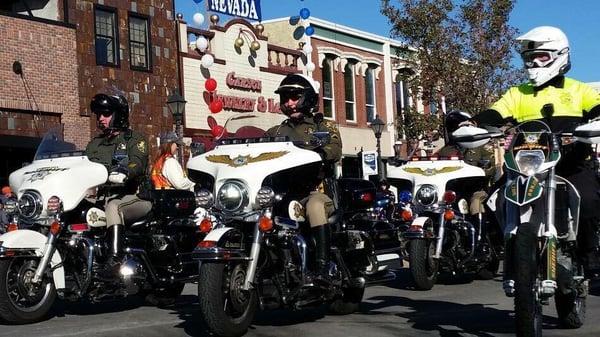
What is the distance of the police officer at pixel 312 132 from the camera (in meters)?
7.34

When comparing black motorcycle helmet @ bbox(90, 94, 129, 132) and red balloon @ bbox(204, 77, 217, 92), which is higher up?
red balloon @ bbox(204, 77, 217, 92)

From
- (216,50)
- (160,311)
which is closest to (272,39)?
(216,50)

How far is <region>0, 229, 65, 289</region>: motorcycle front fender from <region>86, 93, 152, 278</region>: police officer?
435mm

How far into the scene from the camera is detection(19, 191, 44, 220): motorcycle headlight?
7957 mm

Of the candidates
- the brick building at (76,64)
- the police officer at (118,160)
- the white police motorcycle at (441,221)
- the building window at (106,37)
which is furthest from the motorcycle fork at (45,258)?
the building window at (106,37)

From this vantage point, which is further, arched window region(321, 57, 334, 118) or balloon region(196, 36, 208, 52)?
arched window region(321, 57, 334, 118)

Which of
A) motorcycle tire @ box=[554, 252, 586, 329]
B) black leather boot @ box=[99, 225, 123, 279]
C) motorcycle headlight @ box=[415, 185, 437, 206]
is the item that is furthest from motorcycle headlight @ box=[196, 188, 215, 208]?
motorcycle headlight @ box=[415, 185, 437, 206]

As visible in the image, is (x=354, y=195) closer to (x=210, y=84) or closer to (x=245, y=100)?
(x=210, y=84)

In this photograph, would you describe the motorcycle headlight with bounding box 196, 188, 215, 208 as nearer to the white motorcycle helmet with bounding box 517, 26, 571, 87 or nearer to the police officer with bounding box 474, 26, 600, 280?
the police officer with bounding box 474, 26, 600, 280

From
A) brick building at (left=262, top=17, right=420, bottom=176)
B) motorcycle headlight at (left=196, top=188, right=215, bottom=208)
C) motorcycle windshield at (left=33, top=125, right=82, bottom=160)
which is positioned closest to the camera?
motorcycle headlight at (left=196, top=188, right=215, bottom=208)

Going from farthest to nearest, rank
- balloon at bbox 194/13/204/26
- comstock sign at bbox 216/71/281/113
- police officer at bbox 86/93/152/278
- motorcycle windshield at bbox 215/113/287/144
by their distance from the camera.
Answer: comstock sign at bbox 216/71/281/113
balloon at bbox 194/13/204/26
police officer at bbox 86/93/152/278
motorcycle windshield at bbox 215/113/287/144

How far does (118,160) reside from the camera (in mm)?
8625

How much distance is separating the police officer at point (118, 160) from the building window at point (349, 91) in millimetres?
27518

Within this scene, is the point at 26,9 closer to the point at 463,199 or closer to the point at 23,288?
the point at 463,199
